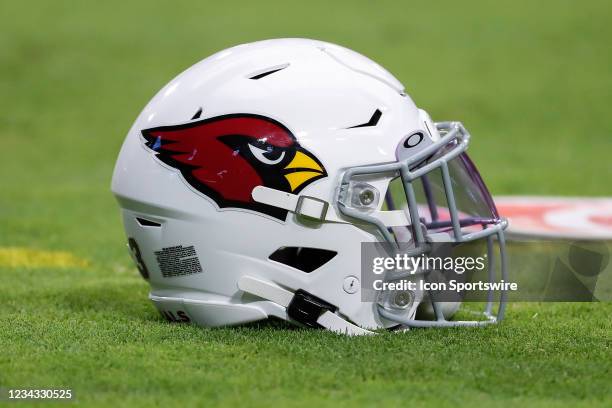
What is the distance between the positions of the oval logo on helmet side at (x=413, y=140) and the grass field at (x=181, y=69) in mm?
809

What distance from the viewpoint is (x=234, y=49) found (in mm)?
4637

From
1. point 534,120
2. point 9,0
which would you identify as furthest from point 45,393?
point 9,0

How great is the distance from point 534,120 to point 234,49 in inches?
351

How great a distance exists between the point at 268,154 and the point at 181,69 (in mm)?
10524

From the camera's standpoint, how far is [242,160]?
13.9 feet

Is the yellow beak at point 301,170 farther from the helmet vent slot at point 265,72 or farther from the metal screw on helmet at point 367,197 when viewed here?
the helmet vent slot at point 265,72

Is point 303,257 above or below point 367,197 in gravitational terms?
below

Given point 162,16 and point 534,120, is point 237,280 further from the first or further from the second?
point 162,16

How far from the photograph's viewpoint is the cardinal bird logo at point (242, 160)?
4.20m

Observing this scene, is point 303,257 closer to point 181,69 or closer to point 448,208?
point 448,208

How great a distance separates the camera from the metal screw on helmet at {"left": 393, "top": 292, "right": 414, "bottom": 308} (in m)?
4.30

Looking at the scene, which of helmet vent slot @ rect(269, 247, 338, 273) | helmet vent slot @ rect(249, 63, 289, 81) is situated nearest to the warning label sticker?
helmet vent slot @ rect(269, 247, 338, 273)
